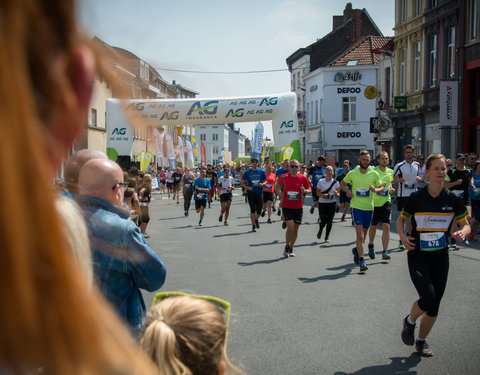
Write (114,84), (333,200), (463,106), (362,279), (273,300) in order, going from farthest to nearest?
1. (463,106)
2. (333,200)
3. (362,279)
4. (273,300)
5. (114,84)

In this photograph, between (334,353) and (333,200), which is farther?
(333,200)

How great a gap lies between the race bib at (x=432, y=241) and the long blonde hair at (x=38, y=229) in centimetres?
557

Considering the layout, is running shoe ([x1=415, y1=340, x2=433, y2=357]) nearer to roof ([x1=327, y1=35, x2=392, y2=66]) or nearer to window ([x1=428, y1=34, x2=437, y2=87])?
window ([x1=428, y1=34, x2=437, y2=87])

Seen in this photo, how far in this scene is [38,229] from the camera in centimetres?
45

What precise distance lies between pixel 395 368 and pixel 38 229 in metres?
5.05

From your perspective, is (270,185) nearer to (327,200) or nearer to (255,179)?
(255,179)

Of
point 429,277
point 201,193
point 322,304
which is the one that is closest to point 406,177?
point 322,304

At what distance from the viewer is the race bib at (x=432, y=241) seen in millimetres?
5668

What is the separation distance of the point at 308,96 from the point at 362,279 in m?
50.0

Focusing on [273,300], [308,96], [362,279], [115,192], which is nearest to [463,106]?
[362,279]

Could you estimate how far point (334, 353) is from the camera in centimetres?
527

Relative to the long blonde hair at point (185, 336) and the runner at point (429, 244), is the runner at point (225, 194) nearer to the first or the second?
the runner at point (429, 244)

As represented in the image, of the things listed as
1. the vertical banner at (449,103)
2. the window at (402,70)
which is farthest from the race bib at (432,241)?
the window at (402,70)

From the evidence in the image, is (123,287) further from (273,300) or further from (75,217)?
(273,300)
